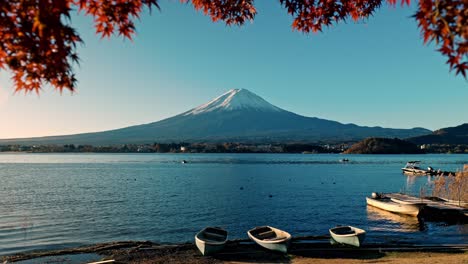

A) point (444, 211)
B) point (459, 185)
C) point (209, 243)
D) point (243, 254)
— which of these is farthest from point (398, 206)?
point (209, 243)

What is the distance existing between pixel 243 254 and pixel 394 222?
19.8 meters

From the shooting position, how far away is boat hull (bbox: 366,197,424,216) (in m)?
38.6

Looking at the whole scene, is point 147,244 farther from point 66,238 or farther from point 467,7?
point 467,7

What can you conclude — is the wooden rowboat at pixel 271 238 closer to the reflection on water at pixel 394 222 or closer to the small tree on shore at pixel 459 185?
the reflection on water at pixel 394 222

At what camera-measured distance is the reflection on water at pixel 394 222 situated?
34094 millimetres

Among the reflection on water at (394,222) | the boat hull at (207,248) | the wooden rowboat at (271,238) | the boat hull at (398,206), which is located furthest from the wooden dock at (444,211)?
the boat hull at (207,248)

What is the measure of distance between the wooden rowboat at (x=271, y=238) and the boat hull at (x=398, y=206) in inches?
728

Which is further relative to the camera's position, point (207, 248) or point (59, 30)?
point (207, 248)

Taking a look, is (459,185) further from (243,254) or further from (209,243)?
(209,243)

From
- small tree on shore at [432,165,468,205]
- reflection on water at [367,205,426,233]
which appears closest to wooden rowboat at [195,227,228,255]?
reflection on water at [367,205,426,233]

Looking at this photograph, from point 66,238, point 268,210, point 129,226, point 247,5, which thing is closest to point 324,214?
point 268,210

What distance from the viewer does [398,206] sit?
40.7m

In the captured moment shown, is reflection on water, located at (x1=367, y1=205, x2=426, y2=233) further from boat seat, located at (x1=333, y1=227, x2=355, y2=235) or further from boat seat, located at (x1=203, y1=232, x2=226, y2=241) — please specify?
boat seat, located at (x1=203, y1=232, x2=226, y2=241)

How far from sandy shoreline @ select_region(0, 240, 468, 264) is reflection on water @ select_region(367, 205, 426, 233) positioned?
9.62 m
